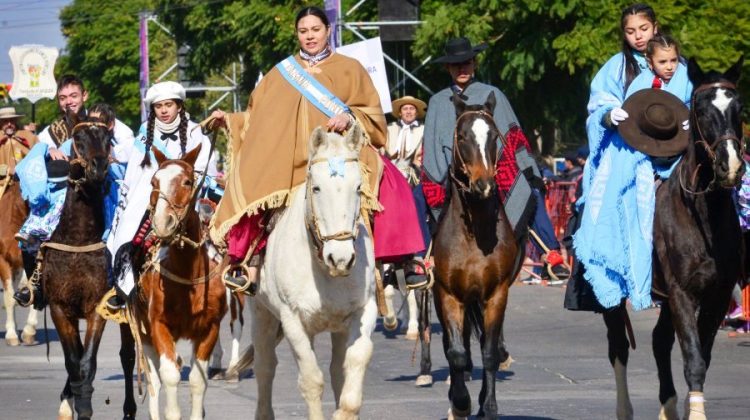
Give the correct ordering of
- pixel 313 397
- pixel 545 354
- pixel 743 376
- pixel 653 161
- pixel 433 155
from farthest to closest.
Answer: pixel 545 354
pixel 743 376
pixel 433 155
pixel 653 161
pixel 313 397

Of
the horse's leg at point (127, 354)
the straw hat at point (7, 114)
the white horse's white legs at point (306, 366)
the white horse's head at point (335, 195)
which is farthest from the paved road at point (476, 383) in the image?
the white horse's head at point (335, 195)

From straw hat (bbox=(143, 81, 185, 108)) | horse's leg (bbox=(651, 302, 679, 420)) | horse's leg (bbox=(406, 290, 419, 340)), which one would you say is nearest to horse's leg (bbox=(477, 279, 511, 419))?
horse's leg (bbox=(651, 302, 679, 420))

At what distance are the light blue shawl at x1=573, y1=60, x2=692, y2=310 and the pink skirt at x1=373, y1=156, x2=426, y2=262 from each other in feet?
4.45

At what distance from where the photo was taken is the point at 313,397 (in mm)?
9688

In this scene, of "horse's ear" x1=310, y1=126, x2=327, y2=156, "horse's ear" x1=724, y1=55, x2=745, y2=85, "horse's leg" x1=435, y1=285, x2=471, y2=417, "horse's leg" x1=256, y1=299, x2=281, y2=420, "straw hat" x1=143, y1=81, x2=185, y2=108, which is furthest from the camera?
"straw hat" x1=143, y1=81, x2=185, y2=108

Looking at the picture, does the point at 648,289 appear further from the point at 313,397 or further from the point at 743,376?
the point at 743,376

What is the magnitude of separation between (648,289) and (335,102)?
250 cm

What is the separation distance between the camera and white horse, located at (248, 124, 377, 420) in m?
9.16

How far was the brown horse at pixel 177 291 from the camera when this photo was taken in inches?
438

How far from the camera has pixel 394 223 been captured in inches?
412

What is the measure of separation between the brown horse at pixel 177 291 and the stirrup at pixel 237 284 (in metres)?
0.75

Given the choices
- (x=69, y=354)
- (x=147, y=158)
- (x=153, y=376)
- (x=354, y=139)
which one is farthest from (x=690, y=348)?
(x=69, y=354)

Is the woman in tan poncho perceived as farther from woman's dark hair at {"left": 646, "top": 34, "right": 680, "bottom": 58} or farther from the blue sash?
woman's dark hair at {"left": 646, "top": 34, "right": 680, "bottom": 58}

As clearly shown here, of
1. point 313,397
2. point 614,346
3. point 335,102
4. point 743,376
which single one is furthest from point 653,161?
point 743,376
